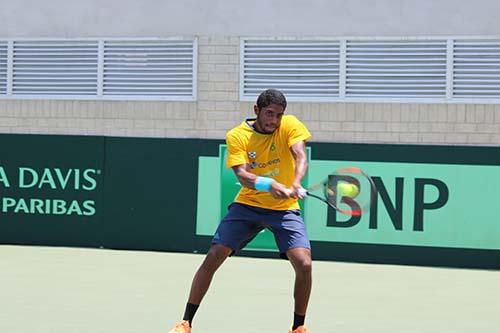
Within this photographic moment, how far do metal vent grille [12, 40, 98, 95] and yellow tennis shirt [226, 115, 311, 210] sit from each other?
8556mm

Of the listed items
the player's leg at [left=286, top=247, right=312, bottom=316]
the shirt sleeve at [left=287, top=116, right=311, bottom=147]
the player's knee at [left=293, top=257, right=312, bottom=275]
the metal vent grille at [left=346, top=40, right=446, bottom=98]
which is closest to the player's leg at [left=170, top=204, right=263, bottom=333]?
the player's leg at [left=286, top=247, right=312, bottom=316]

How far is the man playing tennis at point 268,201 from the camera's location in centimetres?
846

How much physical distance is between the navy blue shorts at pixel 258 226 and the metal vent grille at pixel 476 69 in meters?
7.13

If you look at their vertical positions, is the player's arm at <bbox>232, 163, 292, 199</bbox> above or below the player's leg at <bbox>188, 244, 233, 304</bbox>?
above

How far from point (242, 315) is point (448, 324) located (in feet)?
6.05

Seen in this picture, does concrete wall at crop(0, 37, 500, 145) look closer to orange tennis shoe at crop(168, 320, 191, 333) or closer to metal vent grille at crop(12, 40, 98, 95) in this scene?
metal vent grille at crop(12, 40, 98, 95)

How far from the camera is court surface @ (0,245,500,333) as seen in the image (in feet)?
32.4

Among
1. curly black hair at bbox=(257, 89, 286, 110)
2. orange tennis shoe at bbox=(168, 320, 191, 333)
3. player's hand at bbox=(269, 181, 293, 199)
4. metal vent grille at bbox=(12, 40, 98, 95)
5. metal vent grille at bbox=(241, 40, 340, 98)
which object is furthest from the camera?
metal vent grille at bbox=(12, 40, 98, 95)

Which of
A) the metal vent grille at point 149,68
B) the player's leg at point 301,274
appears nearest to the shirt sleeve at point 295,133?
the player's leg at point 301,274

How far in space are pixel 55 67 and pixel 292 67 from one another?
362cm

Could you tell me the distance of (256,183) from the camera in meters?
8.27

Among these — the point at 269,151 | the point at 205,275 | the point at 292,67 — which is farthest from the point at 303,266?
the point at 292,67

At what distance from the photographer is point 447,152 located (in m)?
15.2

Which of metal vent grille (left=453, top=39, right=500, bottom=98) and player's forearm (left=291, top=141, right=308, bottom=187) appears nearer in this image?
player's forearm (left=291, top=141, right=308, bottom=187)
